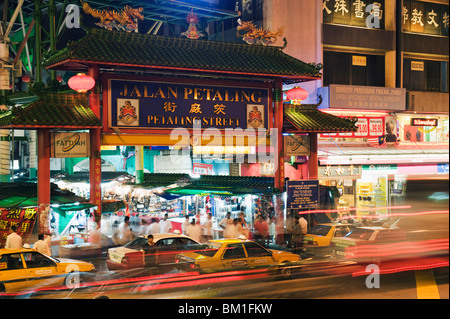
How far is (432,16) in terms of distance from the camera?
33.8 metres

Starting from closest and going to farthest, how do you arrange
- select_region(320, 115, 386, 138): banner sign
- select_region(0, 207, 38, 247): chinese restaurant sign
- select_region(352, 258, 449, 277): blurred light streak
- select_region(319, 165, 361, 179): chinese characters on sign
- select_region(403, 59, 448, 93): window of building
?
select_region(352, 258, 449, 277): blurred light streak → select_region(0, 207, 38, 247): chinese restaurant sign → select_region(319, 165, 361, 179): chinese characters on sign → select_region(320, 115, 386, 138): banner sign → select_region(403, 59, 448, 93): window of building

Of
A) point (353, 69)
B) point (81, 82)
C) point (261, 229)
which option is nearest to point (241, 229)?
point (261, 229)

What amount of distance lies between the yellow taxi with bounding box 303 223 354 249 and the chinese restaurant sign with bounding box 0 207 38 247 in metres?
9.95

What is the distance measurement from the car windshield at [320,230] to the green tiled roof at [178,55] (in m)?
6.21

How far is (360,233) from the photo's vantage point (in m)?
18.5

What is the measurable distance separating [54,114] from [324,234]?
35.0 ft

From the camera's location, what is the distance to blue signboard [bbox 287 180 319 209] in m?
20.6

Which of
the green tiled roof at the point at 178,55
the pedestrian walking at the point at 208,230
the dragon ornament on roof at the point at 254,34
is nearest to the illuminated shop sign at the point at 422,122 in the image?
the green tiled roof at the point at 178,55

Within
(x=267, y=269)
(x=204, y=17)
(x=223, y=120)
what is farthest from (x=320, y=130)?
(x=204, y=17)

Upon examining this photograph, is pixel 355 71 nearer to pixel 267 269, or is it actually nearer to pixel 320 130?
pixel 320 130

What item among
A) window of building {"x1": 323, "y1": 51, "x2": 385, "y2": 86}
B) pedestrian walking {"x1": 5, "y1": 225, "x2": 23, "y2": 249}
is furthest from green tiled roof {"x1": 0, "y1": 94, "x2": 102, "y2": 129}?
window of building {"x1": 323, "y1": 51, "x2": 385, "y2": 86}

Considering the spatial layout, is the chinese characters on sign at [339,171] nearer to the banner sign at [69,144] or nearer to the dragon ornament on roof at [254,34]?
the dragon ornament on roof at [254,34]

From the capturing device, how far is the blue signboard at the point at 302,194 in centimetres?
2061

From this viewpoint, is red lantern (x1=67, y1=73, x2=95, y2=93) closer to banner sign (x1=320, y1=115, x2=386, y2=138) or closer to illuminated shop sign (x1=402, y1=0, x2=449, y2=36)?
banner sign (x1=320, y1=115, x2=386, y2=138)
